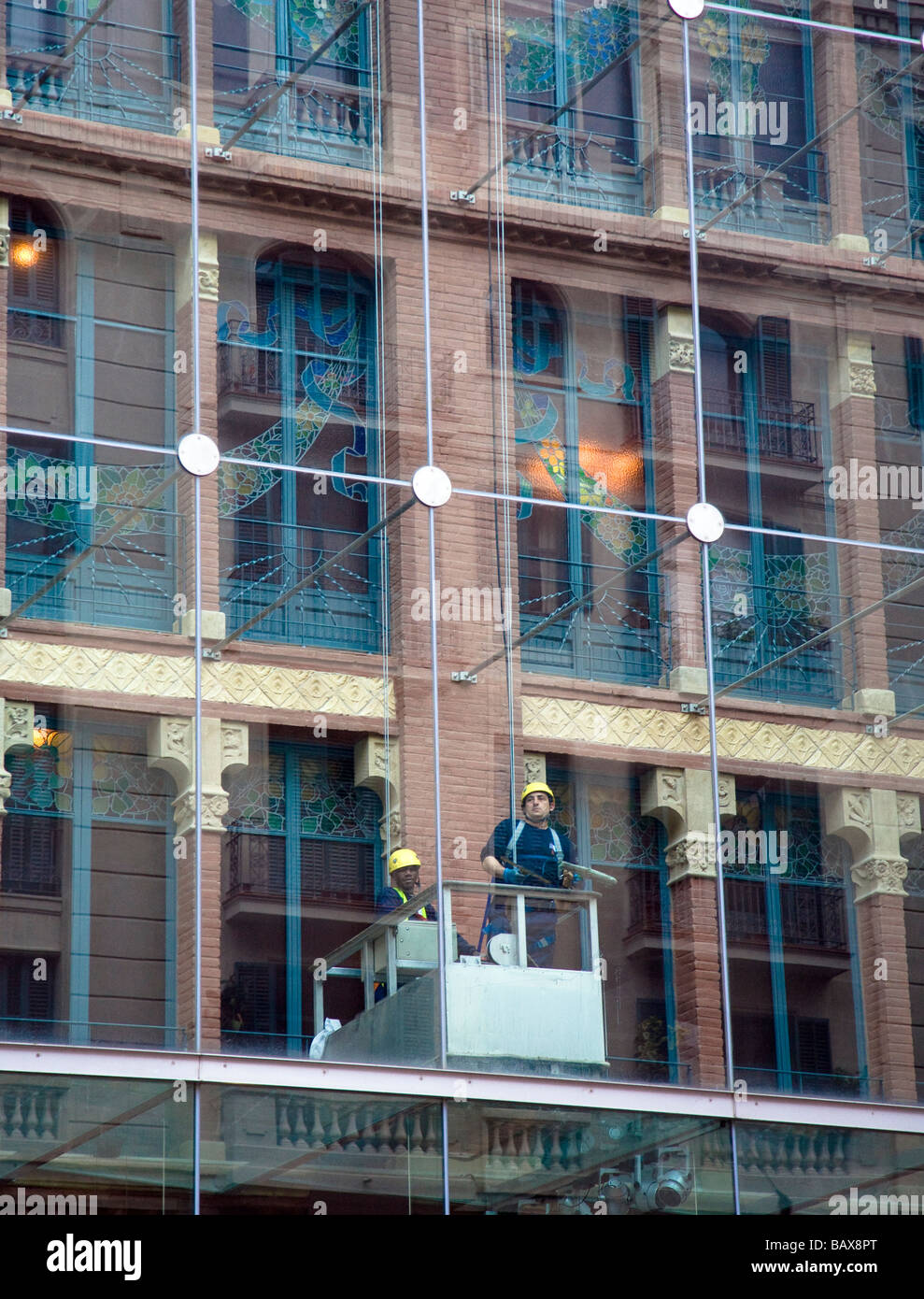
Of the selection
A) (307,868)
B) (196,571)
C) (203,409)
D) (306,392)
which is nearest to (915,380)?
(306,392)

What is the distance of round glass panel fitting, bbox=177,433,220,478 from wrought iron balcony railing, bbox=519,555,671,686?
9.41 feet

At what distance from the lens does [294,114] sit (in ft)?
71.3

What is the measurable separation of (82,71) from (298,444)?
334 cm

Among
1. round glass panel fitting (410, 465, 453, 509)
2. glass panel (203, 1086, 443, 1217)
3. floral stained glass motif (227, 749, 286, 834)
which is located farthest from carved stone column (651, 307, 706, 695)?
glass panel (203, 1086, 443, 1217)

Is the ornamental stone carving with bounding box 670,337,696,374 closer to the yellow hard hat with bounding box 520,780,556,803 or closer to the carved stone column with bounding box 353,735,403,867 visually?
the yellow hard hat with bounding box 520,780,556,803

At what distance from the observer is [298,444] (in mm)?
20953

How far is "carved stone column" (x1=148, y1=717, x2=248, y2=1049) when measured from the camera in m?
19.1

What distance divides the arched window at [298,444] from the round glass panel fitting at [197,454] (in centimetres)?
72

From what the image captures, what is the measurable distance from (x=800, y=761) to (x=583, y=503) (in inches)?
106

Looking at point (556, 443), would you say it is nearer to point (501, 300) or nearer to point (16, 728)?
point (501, 300)

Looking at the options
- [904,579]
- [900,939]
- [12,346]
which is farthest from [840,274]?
[12,346]

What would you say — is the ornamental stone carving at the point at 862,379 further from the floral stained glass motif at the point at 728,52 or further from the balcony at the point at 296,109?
the balcony at the point at 296,109

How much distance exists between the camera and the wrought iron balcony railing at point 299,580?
20453 millimetres

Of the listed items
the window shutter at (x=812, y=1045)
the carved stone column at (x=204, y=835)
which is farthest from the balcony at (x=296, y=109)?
the window shutter at (x=812, y=1045)
